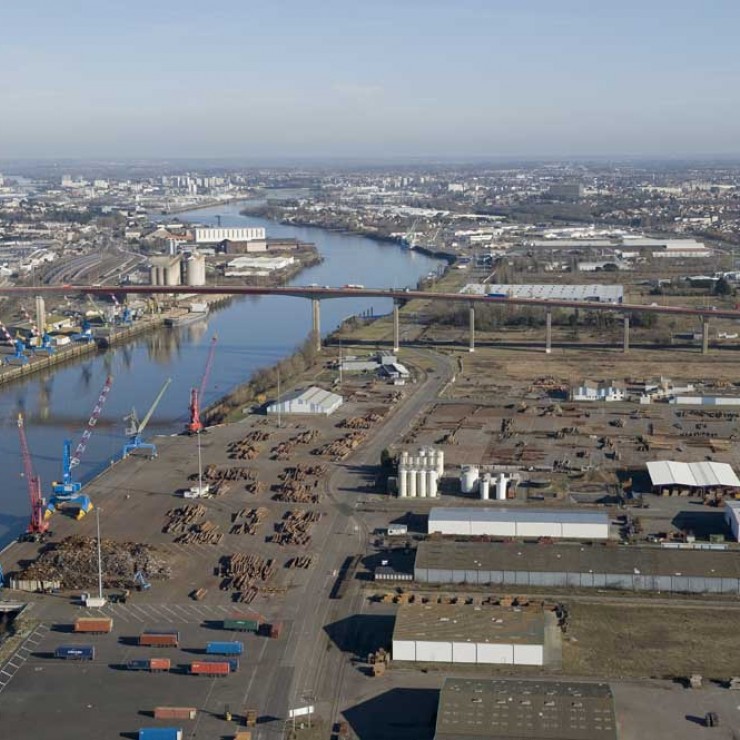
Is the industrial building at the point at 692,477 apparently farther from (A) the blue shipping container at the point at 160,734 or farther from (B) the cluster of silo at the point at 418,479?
(A) the blue shipping container at the point at 160,734

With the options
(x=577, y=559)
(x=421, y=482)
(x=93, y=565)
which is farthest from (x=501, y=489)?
(x=93, y=565)

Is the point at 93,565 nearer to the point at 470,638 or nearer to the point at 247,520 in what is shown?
the point at 247,520

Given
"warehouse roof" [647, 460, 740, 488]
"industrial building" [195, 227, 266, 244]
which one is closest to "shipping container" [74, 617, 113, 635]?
"warehouse roof" [647, 460, 740, 488]

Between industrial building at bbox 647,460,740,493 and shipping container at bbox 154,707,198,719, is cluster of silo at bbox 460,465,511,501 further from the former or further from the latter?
shipping container at bbox 154,707,198,719

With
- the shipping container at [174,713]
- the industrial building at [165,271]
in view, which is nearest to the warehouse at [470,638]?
the shipping container at [174,713]

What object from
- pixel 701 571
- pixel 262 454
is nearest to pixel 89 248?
pixel 262 454
